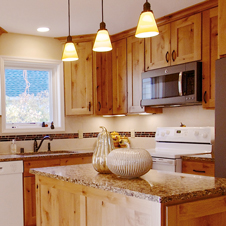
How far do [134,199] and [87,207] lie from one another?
44 cm

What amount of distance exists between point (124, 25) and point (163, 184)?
283cm

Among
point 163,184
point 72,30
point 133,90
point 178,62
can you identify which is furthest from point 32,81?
point 163,184

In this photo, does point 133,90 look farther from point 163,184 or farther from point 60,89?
point 163,184

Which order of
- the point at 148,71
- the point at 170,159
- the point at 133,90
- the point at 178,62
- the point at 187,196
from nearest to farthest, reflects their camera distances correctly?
the point at 187,196 → the point at 170,159 → the point at 178,62 → the point at 148,71 → the point at 133,90

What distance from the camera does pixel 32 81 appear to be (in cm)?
446

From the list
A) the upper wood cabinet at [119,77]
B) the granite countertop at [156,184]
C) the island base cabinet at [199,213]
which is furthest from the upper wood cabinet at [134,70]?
the island base cabinet at [199,213]

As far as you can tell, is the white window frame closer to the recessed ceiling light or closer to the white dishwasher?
the recessed ceiling light

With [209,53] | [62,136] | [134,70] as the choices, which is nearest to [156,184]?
[209,53]

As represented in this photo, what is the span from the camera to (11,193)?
11.6 feet

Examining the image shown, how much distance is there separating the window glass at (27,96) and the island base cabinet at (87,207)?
2.18 metres

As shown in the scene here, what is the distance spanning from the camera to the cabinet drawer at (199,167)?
3072 millimetres

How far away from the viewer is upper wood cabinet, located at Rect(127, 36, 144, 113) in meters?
4.09

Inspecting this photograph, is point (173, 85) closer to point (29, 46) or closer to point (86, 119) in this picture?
point (86, 119)

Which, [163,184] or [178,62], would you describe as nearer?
[163,184]
